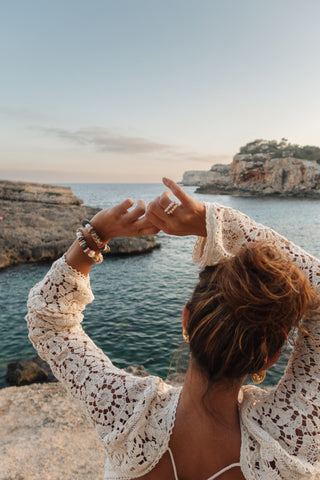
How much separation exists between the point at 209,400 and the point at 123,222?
0.79 meters

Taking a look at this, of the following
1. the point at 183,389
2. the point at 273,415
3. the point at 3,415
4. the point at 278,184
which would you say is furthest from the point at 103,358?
the point at 278,184

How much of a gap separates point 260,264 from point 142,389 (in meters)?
0.65

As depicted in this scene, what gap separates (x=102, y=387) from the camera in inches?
43.5

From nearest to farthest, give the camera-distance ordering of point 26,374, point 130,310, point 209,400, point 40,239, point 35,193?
point 209,400 → point 26,374 → point 130,310 → point 40,239 → point 35,193

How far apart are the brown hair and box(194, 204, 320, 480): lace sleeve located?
18 centimetres

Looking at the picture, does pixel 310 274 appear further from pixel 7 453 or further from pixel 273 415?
pixel 7 453

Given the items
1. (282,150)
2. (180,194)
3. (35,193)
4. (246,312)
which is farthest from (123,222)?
(282,150)

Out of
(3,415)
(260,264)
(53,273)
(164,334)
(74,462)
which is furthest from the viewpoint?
(164,334)

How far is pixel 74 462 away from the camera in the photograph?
3.83 m

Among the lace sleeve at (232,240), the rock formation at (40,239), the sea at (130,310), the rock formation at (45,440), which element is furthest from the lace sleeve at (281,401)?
the rock formation at (40,239)

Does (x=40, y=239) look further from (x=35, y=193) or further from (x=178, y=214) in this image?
(x=35, y=193)

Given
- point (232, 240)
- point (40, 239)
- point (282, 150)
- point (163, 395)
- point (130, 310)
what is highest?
point (282, 150)

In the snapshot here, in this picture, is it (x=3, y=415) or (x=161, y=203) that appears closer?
(x=161, y=203)

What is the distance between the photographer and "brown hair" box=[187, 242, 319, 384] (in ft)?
3.05
